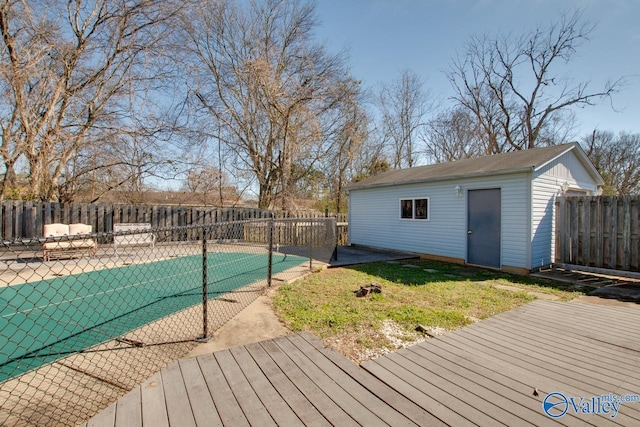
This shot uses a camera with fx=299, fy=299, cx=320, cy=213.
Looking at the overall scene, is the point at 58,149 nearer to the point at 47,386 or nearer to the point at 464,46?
the point at 47,386

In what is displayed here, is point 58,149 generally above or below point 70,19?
below

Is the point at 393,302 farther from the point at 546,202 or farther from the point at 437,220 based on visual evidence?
the point at 546,202

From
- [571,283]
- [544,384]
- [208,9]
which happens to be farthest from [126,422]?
[208,9]

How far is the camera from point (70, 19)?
10.2 metres

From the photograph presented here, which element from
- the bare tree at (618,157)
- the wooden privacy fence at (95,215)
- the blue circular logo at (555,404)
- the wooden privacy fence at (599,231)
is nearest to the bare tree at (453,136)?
the bare tree at (618,157)

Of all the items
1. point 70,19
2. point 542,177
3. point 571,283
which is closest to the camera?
point 571,283

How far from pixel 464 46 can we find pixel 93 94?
19771 millimetres

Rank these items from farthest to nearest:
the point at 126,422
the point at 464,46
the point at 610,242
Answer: the point at 464,46
the point at 610,242
the point at 126,422

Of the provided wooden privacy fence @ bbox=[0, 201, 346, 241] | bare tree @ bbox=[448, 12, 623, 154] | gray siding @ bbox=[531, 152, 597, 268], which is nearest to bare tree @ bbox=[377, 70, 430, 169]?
bare tree @ bbox=[448, 12, 623, 154]

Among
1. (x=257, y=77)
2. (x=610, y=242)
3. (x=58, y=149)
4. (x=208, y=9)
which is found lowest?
(x=610, y=242)

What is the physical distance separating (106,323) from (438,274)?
20.9ft

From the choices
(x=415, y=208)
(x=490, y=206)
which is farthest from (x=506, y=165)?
(x=415, y=208)

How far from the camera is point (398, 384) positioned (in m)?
2.19

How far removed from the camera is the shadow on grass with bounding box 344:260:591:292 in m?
6.09
